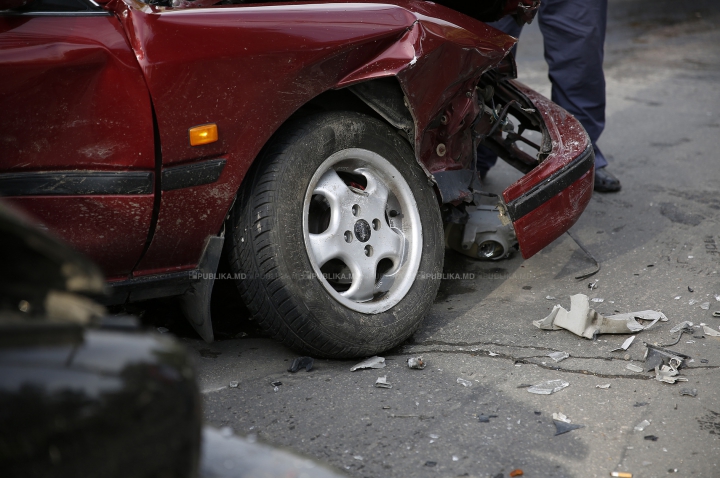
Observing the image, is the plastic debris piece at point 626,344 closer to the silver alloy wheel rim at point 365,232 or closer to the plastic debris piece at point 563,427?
the plastic debris piece at point 563,427

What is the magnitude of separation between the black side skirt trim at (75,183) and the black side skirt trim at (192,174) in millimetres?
55

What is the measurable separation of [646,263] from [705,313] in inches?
23.0

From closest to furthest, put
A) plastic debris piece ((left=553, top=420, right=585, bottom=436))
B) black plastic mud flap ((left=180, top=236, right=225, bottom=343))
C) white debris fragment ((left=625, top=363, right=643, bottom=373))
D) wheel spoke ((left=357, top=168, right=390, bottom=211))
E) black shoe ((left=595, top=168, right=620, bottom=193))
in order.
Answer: plastic debris piece ((left=553, top=420, right=585, bottom=436))
black plastic mud flap ((left=180, top=236, right=225, bottom=343))
white debris fragment ((left=625, top=363, right=643, bottom=373))
wheel spoke ((left=357, top=168, right=390, bottom=211))
black shoe ((left=595, top=168, right=620, bottom=193))

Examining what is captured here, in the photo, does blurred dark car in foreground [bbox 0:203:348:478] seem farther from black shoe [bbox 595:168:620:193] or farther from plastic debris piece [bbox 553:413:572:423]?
black shoe [bbox 595:168:620:193]

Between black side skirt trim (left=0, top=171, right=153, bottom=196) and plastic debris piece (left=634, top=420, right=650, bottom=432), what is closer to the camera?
black side skirt trim (left=0, top=171, right=153, bottom=196)

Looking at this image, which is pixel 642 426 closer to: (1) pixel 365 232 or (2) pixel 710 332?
(2) pixel 710 332

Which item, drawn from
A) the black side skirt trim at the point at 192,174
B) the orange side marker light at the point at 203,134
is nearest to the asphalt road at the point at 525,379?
the black side skirt trim at the point at 192,174

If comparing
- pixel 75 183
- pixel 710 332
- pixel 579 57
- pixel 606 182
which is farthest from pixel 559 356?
pixel 579 57

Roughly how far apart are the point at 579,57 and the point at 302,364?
2781 mm

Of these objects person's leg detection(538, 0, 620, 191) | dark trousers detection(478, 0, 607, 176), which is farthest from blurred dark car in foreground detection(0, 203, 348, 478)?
person's leg detection(538, 0, 620, 191)

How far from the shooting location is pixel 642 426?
7.50 feet

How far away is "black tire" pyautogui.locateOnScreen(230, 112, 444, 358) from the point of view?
2.46 metres

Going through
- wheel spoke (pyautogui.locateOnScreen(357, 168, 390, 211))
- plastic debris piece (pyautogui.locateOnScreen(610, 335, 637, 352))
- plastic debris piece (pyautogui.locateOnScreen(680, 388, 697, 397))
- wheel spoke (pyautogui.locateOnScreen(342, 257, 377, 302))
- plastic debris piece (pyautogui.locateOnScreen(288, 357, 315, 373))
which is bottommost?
plastic debris piece (pyautogui.locateOnScreen(610, 335, 637, 352))

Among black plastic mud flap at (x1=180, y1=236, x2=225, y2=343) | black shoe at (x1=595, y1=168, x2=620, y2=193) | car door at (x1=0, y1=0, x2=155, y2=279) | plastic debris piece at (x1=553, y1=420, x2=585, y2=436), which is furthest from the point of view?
black shoe at (x1=595, y1=168, x2=620, y2=193)
